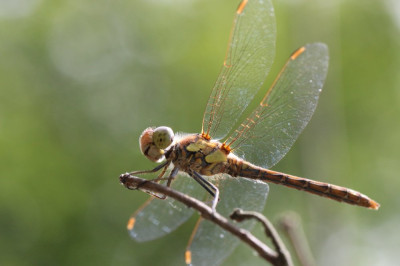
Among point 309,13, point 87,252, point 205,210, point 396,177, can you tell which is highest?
point 309,13

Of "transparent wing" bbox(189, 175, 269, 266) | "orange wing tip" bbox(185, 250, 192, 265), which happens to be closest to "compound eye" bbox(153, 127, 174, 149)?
"transparent wing" bbox(189, 175, 269, 266)

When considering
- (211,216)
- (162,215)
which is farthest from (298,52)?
(211,216)

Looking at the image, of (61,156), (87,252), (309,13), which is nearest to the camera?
(309,13)

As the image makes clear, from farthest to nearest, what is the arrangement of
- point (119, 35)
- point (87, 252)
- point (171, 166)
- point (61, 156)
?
point (119, 35), point (61, 156), point (87, 252), point (171, 166)

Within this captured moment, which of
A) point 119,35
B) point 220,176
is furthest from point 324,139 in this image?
point 119,35

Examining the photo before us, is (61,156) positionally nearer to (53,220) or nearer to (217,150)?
(53,220)

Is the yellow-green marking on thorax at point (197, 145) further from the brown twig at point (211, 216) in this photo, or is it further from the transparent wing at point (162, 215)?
the brown twig at point (211, 216)
